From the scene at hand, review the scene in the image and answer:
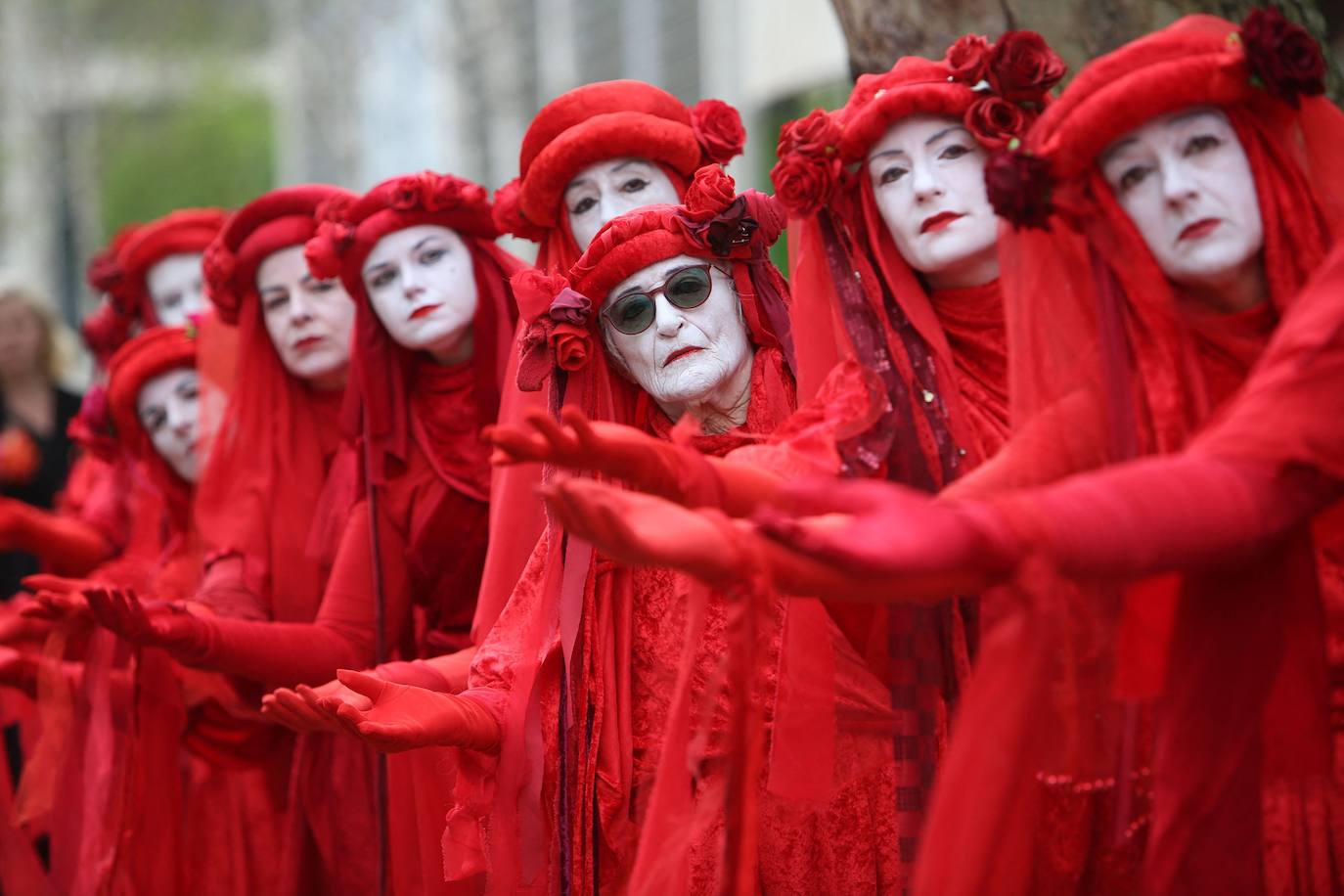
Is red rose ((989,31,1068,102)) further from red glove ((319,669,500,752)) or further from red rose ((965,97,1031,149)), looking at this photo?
red glove ((319,669,500,752))

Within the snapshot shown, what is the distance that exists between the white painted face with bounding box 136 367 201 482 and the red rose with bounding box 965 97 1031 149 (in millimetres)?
2839

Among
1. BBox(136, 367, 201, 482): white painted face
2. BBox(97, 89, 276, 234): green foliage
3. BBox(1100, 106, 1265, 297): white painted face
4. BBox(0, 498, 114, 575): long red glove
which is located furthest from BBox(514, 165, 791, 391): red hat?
BBox(97, 89, 276, 234): green foliage

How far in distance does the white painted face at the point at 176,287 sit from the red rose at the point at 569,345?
2617 millimetres

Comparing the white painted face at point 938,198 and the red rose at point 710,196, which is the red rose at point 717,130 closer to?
the red rose at point 710,196

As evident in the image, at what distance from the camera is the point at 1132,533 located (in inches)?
84.8

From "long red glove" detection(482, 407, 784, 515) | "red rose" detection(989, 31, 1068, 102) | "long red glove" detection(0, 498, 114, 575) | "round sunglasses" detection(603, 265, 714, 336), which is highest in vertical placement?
"red rose" detection(989, 31, 1068, 102)

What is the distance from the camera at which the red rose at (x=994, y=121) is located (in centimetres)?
310

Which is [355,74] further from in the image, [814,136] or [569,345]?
[814,136]

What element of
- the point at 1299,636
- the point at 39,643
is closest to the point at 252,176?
the point at 39,643

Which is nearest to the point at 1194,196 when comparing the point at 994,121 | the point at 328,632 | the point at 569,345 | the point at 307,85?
the point at 994,121

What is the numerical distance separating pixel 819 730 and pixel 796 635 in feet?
0.57

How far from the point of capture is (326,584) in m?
4.52

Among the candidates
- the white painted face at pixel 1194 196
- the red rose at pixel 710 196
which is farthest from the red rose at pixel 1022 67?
the red rose at pixel 710 196

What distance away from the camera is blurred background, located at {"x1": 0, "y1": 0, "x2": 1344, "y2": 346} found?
447 cm
